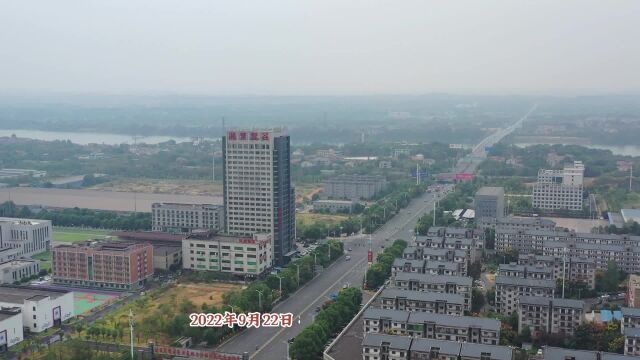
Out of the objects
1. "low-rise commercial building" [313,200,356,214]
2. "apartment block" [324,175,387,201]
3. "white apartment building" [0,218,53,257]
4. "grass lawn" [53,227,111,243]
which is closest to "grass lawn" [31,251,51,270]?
"white apartment building" [0,218,53,257]

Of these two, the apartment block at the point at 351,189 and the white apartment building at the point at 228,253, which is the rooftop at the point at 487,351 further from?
the apartment block at the point at 351,189

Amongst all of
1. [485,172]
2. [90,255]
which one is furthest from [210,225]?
[485,172]

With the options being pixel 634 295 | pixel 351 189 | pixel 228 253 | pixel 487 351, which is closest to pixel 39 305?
pixel 228 253

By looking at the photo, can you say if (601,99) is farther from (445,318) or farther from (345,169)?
(445,318)

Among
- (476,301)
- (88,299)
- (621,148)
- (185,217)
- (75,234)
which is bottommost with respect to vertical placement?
(88,299)

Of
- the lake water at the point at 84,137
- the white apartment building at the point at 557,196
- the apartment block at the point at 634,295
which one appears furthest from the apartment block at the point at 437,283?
the lake water at the point at 84,137

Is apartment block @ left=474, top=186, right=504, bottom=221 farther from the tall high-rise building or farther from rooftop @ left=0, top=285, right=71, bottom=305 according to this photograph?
rooftop @ left=0, top=285, right=71, bottom=305

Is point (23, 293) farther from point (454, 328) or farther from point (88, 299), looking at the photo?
point (454, 328)
